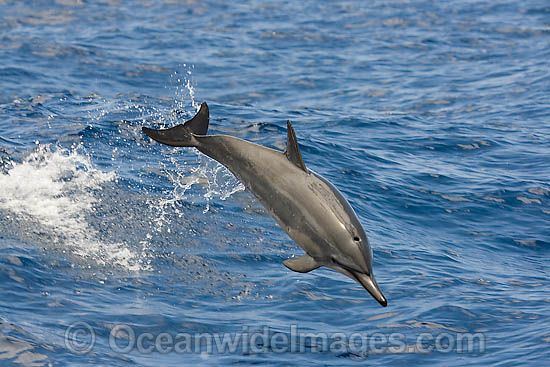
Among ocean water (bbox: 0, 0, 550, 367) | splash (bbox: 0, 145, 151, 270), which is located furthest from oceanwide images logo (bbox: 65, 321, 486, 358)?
splash (bbox: 0, 145, 151, 270)

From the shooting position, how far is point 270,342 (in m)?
9.04

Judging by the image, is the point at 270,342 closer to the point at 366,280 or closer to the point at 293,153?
the point at 366,280

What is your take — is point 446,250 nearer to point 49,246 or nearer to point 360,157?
point 360,157

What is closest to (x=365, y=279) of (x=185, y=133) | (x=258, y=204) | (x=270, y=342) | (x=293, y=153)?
(x=293, y=153)

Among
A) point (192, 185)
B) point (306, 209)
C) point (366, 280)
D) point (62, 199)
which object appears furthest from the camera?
point (192, 185)

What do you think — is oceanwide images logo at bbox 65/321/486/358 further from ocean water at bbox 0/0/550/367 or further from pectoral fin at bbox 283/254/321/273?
pectoral fin at bbox 283/254/321/273

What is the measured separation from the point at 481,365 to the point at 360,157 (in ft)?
25.2

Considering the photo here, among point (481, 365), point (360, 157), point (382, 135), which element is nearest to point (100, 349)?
point (481, 365)

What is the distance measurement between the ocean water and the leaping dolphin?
2.19 metres

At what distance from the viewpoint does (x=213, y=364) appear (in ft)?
27.8

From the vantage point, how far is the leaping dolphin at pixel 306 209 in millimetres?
6668

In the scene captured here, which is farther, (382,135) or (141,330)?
(382,135)

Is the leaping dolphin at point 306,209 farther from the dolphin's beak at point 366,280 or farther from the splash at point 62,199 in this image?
the splash at point 62,199

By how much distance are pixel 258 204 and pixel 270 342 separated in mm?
4263
